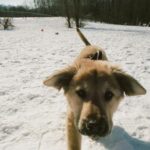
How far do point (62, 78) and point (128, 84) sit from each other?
790 mm

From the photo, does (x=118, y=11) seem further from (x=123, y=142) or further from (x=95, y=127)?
(x=95, y=127)

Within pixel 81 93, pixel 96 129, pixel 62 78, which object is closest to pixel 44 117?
pixel 62 78

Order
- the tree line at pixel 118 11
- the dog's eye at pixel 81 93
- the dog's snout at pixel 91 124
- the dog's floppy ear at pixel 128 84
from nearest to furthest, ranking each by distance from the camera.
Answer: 1. the dog's snout at pixel 91 124
2. the dog's eye at pixel 81 93
3. the dog's floppy ear at pixel 128 84
4. the tree line at pixel 118 11

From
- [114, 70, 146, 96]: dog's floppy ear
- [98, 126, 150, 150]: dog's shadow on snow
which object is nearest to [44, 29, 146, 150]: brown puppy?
[114, 70, 146, 96]: dog's floppy ear

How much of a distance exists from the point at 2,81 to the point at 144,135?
→ 3.70 metres

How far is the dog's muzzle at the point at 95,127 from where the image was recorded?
106 inches

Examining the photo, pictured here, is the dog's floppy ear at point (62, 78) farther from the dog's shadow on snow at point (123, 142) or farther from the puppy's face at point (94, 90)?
the dog's shadow on snow at point (123, 142)

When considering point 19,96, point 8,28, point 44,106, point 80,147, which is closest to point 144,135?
point 80,147

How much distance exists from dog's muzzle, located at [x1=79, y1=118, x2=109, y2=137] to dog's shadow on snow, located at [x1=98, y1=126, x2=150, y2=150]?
893 millimetres

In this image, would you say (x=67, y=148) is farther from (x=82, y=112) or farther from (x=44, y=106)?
(x=44, y=106)

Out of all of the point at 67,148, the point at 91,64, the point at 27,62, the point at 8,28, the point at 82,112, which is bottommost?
the point at 8,28

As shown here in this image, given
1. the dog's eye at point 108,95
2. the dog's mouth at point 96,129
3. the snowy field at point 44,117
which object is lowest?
the snowy field at point 44,117

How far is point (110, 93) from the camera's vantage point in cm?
312

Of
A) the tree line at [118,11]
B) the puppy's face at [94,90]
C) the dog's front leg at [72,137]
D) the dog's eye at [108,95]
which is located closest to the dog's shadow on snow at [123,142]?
the dog's front leg at [72,137]
